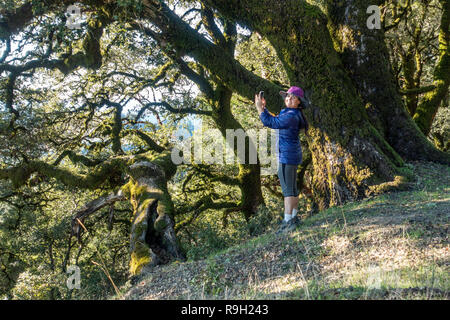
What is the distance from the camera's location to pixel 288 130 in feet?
17.9

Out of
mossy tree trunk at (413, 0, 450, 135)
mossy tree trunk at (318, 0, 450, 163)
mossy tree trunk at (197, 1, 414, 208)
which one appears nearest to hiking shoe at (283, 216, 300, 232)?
mossy tree trunk at (197, 1, 414, 208)

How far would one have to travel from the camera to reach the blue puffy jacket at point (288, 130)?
5.37 m

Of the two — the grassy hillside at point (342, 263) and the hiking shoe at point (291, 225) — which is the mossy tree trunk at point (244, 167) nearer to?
the grassy hillside at point (342, 263)

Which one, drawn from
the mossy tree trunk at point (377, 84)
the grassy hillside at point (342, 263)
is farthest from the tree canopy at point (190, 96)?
the grassy hillside at point (342, 263)

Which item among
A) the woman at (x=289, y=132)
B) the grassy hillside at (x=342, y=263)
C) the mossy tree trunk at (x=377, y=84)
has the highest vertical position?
the mossy tree trunk at (x=377, y=84)

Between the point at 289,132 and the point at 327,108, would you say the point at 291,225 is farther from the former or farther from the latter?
the point at 327,108

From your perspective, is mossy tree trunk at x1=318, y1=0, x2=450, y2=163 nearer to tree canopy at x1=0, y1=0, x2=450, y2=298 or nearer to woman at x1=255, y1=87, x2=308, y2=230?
tree canopy at x1=0, y1=0, x2=450, y2=298

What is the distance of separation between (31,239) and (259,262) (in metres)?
15.8

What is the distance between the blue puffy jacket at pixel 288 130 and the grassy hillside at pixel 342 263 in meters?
1.23

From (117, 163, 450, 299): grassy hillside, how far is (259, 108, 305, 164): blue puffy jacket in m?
1.23

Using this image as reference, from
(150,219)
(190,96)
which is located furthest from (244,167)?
(150,219)

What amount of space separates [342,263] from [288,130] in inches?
87.6
